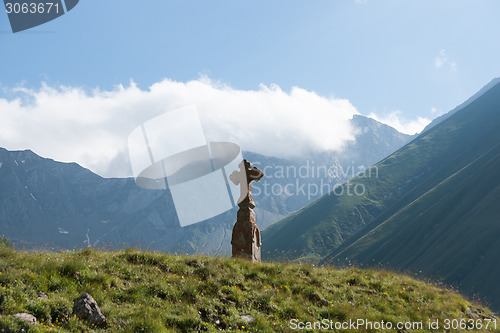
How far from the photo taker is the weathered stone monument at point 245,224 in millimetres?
16422

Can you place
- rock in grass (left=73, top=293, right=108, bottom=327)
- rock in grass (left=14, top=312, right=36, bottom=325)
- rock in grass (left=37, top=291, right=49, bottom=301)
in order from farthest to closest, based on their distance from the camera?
rock in grass (left=37, top=291, right=49, bottom=301) < rock in grass (left=73, top=293, right=108, bottom=327) < rock in grass (left=14, top=312, right=36, bottom=325)

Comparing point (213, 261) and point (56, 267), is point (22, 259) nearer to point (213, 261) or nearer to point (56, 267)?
point (56, 267)

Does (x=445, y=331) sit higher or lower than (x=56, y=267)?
lower

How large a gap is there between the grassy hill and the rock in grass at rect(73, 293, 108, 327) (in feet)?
0.68

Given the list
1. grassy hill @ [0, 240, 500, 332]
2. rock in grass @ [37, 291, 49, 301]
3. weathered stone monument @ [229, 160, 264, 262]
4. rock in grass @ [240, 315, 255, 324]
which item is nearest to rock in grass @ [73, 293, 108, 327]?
grassy hill @ [0, 240, 500, 332]

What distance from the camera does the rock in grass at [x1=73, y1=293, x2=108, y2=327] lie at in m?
8.45

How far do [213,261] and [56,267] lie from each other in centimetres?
529

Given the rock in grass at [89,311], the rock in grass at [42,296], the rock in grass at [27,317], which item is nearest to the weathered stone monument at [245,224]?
the rock in grass at [89,311]

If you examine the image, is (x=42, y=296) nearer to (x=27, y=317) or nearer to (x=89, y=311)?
(x=27, y=317)

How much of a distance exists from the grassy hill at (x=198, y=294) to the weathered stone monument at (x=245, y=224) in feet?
8.70

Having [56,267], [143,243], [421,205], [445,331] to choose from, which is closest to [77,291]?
[56,267]

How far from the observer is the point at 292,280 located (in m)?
13.0

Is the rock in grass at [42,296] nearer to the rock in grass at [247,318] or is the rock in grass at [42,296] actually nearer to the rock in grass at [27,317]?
the rock in grass at [27,317]

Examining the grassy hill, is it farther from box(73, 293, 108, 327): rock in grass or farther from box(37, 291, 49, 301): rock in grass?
box(73, 293, 108, 327): rock in grass
